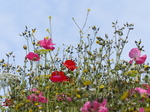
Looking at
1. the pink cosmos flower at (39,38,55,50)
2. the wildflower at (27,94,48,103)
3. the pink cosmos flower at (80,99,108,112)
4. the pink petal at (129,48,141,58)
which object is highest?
the pink cosmos flower at (39,38,55,50)

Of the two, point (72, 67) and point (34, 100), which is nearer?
point (34, 100)

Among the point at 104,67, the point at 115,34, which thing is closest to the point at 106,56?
the point at 104,67

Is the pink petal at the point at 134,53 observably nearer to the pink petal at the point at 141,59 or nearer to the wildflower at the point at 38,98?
the pink petal at the point at 141,59

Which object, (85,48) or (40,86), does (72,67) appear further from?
(85,48)

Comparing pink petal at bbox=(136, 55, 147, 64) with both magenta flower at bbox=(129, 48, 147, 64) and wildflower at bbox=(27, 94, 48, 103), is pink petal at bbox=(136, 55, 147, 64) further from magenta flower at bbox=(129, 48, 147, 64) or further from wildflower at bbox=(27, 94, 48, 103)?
wildflower at bbox=(27, 94, 48, 103)

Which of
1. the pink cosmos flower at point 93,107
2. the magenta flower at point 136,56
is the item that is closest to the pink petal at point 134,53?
the magenta flower at point 136,56

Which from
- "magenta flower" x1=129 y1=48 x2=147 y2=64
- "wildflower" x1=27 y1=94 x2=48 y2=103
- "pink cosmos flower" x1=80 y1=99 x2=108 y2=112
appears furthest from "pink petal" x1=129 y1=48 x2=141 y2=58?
"pink cosmos flower" x1=80 y1=99 x2=108 y2=112

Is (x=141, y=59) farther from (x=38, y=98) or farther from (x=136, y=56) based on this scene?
(x=38, y=98)

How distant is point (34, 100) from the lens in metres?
3.36

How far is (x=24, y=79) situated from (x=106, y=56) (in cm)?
115

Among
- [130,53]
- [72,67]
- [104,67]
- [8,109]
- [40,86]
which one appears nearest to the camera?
[130,53]

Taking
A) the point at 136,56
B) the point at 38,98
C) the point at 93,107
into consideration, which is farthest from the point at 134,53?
the point at 93,107

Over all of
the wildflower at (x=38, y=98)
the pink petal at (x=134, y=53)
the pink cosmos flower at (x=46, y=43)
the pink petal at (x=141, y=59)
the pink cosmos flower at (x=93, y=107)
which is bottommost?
the pink cosmos flower at (x=93, y=107)

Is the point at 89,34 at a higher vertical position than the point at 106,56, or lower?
higher
